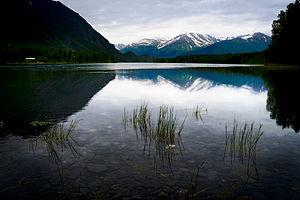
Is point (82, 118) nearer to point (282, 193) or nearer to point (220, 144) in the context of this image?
point (220, 144)

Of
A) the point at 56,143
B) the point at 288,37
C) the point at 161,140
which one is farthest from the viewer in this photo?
the point at 288,37

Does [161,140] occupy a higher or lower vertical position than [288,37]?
lower

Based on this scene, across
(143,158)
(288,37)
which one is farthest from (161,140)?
(288,37)

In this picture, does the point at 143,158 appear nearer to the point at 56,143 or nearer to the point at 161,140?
the point at 161,140

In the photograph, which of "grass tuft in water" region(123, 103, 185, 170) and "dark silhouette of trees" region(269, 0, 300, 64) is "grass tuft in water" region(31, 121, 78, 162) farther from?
"dark silhouette of trees" region(269, 0, 300, 64)

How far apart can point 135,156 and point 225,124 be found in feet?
39.7

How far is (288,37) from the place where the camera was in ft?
433

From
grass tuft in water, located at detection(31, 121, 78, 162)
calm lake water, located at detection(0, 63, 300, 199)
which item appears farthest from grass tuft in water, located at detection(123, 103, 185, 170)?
grass tuft in water, located at detection(31, 121, 78, 162)

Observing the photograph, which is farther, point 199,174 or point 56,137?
point 56,137

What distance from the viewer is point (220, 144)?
69.1ft

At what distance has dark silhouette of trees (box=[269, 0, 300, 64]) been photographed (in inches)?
5098

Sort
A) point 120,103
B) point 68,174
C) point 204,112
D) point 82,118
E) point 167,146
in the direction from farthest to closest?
1. point 120,103
2. point 204,112
3. point 82,118
4. point 167,146
5. point 68,174

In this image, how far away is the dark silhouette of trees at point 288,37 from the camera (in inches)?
5098

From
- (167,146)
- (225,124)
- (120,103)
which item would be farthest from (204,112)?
(167,146)
